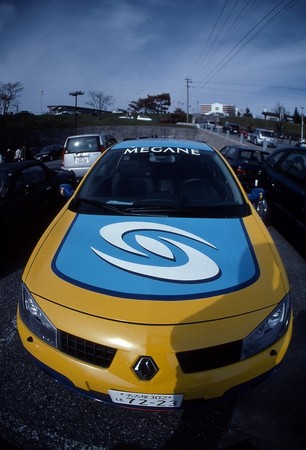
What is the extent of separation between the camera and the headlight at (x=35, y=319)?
177 cm

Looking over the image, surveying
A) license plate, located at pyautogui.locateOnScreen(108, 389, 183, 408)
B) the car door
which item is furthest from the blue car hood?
the car door

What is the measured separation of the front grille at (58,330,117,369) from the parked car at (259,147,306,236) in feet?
11.5

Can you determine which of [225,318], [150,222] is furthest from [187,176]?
[225,318]

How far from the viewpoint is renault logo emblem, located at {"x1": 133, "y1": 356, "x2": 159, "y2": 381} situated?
1.58 meters

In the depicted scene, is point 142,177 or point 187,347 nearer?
point 187,347

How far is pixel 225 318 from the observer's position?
1683 millimetres

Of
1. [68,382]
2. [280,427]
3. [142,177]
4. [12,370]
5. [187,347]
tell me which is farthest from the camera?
[142,177]

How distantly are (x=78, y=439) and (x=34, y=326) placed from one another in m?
0.67

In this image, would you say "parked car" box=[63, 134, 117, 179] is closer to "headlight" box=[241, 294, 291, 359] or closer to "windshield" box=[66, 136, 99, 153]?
"windshield" box=[66, 136, 99, 153]

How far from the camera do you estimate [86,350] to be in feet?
5.48

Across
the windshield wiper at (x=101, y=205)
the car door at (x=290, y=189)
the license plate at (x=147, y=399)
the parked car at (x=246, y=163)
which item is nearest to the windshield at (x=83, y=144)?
the parked car at (x=246, y=163)

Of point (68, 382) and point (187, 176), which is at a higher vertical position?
point (187, 176)

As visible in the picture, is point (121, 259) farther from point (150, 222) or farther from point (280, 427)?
point (280, 427)

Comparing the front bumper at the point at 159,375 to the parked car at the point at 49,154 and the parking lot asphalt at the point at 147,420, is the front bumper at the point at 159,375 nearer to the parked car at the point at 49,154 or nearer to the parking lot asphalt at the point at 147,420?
the parking lot asphalt at the point at 147,420
